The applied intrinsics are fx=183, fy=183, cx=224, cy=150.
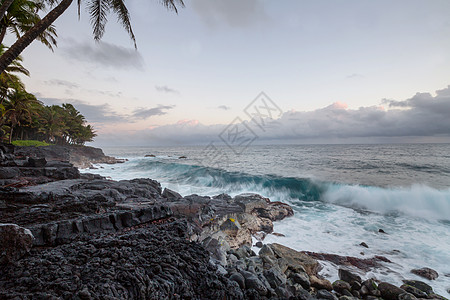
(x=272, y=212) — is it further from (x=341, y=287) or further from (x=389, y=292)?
(x=389, y=292)

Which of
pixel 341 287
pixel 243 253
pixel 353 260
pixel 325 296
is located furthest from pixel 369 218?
pixel 243 253

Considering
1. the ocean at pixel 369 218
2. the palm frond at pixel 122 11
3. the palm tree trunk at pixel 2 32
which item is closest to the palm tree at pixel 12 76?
the palm tree trunk at pixel 2 32

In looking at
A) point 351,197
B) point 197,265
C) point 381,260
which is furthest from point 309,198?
point 197,265

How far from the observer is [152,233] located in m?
4.01

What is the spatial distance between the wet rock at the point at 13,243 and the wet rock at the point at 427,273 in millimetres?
10313

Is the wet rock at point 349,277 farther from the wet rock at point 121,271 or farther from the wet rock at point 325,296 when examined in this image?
the wet rock at point 121,271

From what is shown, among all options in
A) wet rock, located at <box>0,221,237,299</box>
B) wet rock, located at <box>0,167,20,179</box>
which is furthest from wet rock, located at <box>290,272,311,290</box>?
wet rock, located at <box>0,167,20,179</box>

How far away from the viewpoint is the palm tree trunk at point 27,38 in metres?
5.30

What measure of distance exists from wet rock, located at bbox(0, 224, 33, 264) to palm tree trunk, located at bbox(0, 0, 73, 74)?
17.2ft

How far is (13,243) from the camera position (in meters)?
2.86

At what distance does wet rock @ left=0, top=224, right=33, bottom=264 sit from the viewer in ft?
8.94

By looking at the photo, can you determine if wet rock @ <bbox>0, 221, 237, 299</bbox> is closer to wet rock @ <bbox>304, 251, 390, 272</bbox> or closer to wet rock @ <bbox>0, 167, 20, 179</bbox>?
wet rock @ <bbox>304, 251, 390, 272</bbox>

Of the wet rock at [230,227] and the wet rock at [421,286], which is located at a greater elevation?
the wet rock at [230,227]

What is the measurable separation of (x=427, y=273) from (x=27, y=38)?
47.8 feet
